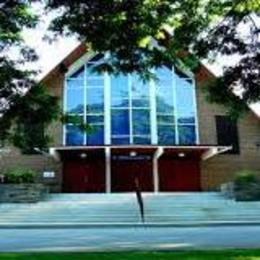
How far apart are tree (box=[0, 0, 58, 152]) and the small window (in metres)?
27.9

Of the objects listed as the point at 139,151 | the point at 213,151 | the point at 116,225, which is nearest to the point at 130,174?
the point at 139,151

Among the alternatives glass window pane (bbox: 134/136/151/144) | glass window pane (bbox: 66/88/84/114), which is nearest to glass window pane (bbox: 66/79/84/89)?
glass window pane (bbox: 66/88/84/114)

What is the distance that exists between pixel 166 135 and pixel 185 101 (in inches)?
103

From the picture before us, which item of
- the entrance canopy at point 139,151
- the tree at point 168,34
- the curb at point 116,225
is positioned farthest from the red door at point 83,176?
the tree at point 168,34

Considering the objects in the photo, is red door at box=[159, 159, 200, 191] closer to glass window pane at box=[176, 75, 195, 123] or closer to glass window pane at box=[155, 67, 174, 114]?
glass window pane at box=[176, 75, 195, 123]

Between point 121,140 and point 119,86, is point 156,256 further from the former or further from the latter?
point 119,86

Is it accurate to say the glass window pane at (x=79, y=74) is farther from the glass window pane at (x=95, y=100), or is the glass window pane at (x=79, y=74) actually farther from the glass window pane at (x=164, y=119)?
the glass window pane at (x=164, y=119)

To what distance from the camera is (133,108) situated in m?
36.0

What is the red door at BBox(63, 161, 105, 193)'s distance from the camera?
3597cm

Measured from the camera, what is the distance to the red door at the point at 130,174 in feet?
118

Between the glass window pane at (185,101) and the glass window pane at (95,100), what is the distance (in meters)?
4.31

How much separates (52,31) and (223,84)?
3092 mm

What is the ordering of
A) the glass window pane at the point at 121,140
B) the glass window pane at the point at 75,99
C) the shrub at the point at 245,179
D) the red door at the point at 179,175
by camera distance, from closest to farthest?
1. the shrub at the point at 245,179
2. the glass window pane at the point at 121,140
3. the glass window pane at the point at 75,99
4. the red door at the point at 179,175

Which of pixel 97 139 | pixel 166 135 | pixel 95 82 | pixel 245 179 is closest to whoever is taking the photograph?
pixel 245 179
